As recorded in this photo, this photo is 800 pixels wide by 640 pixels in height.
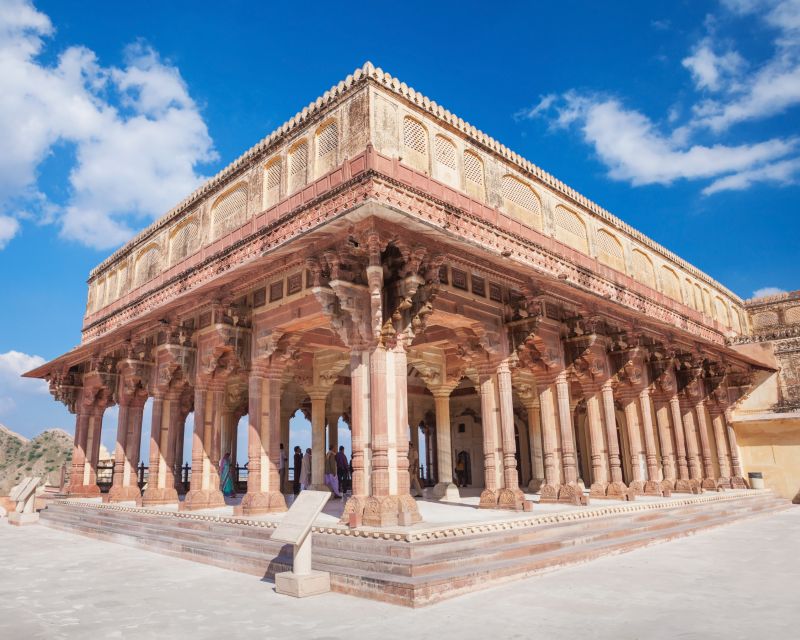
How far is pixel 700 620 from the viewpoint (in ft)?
16.2

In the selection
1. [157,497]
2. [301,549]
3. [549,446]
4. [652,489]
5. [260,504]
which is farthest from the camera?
[652,489]

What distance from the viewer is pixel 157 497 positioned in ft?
45.0

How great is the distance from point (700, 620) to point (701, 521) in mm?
8600

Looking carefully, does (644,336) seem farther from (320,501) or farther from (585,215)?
(320,501)

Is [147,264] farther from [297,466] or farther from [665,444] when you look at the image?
[665,444]

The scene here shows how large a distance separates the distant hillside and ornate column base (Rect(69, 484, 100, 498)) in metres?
26.9

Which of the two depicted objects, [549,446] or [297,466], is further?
[297,466]

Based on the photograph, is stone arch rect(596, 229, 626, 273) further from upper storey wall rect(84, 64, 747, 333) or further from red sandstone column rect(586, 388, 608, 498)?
red sandstone column rect(586, 388, 608, 498)

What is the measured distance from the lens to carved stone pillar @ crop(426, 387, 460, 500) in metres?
13.9

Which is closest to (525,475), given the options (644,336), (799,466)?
(644,336)

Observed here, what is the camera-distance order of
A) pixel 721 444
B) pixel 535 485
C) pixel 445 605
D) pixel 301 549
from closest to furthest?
1. pixel 445 605
2. pixel 301 549
3. pixel 535 485
4. pixel 721 444

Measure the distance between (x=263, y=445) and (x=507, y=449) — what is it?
15.5 ft

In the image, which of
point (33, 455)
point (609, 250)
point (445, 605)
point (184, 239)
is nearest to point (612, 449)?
point (609, 250)

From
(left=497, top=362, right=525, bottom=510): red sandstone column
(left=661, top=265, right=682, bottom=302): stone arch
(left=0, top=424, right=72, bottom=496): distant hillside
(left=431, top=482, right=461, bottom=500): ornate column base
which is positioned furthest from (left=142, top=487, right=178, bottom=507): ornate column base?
(left=0, top=424, right=72, bottom=496): distant hillside
